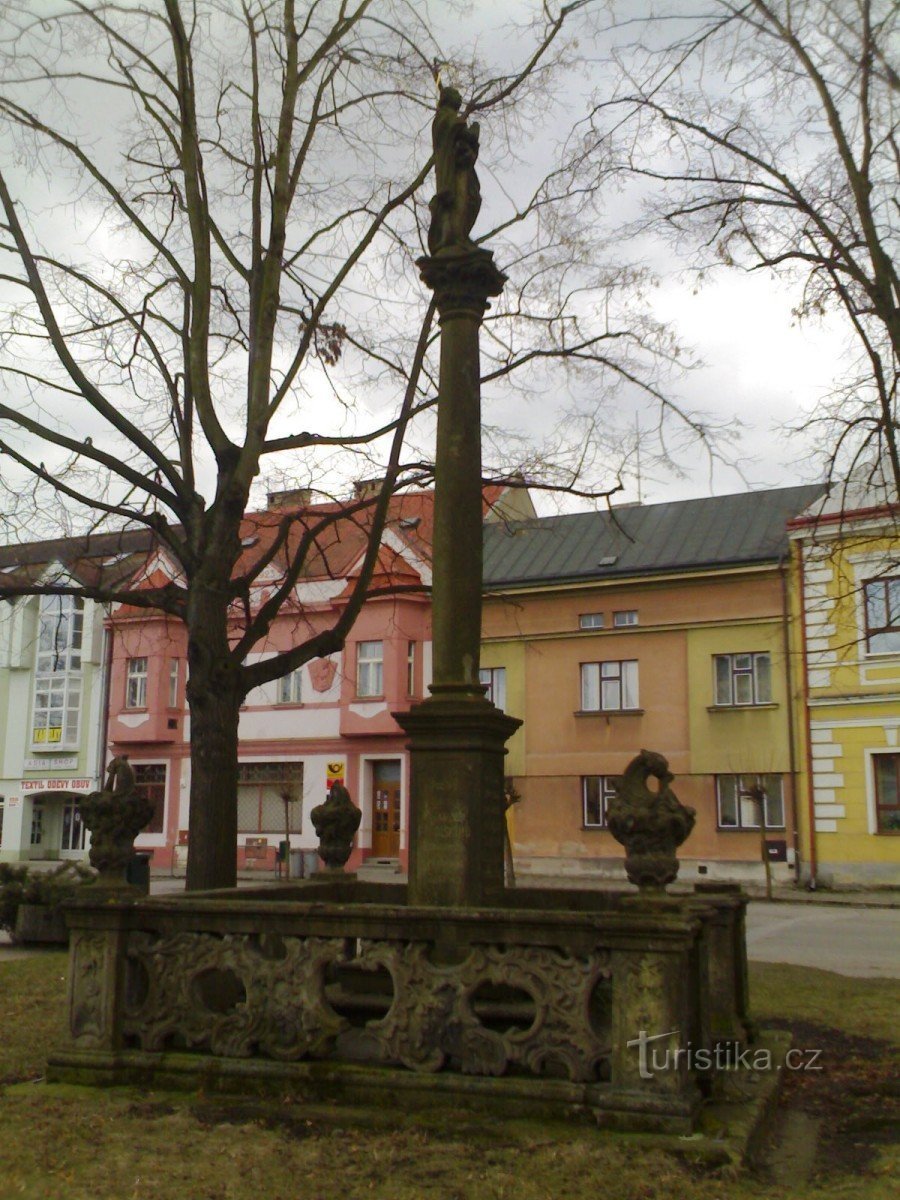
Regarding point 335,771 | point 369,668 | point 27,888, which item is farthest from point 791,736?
point 27,888

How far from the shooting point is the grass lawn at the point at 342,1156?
5297 millimetres

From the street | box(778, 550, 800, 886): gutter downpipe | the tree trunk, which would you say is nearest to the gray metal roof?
box(778, 550, 800, 886): gutter downpipe

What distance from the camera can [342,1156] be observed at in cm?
578

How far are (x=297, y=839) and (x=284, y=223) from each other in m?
25.1

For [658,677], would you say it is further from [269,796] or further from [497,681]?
[269,796]

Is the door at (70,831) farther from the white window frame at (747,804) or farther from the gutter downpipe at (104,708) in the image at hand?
the white window frame at (747,804)

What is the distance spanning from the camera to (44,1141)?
6.04m

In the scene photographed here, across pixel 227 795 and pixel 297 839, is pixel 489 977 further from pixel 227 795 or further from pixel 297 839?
pixel 297 839

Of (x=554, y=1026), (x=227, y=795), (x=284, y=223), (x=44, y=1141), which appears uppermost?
(x=284, y=223)

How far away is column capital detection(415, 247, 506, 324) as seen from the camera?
8828 millimetres

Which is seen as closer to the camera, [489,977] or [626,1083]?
[626,1083]

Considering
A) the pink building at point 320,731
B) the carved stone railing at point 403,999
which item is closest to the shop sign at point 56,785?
the pink building at point 320,731

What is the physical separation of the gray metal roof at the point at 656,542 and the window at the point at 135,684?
42.5 feet

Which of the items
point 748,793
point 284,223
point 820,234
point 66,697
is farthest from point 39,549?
point 820,234
